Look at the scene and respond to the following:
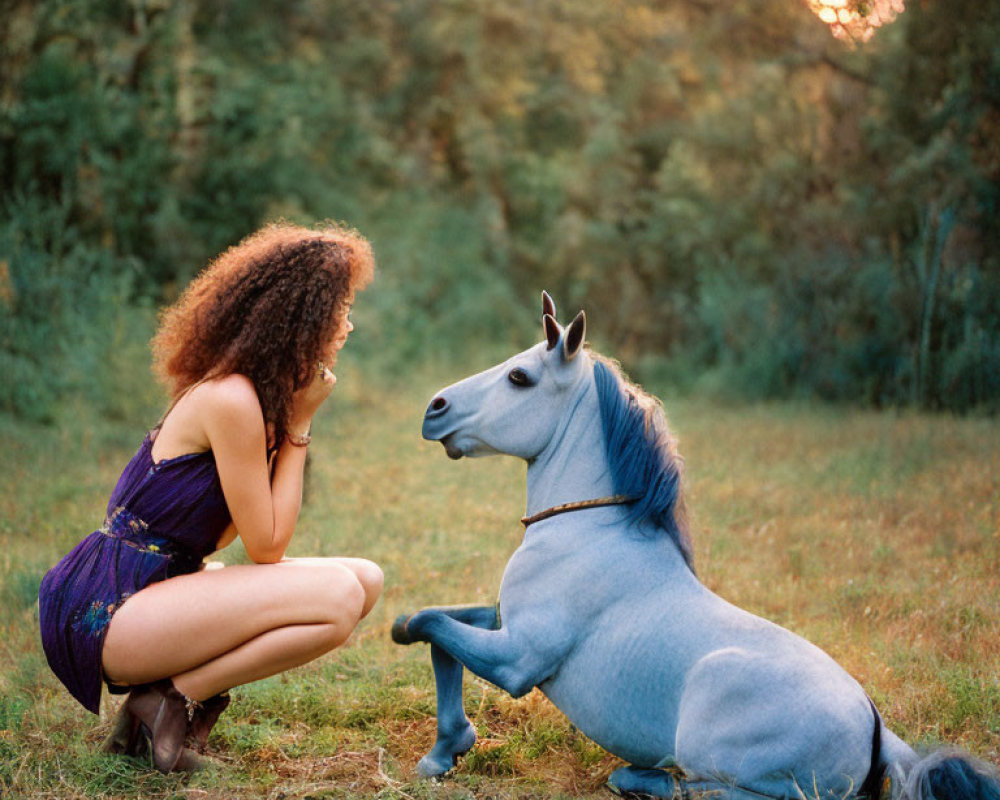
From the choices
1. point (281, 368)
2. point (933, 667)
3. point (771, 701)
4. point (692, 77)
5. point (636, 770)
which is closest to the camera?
point (771, 701)

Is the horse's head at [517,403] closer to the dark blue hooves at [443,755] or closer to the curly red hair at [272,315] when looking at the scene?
the curly red hair at [272,315]

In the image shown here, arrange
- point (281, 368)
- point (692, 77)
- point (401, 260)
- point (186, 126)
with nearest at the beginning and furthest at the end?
point (281, 368)
point (186, 126)
point (401, 260)
point (692, 77)

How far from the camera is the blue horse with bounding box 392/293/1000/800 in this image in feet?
8.40

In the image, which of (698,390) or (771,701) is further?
(698,390)

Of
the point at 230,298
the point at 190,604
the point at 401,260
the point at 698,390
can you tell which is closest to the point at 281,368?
the point at 230,298

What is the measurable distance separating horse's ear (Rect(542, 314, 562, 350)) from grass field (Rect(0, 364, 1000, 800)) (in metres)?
1.30

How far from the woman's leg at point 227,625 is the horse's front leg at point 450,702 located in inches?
11.0

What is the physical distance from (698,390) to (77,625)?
29.5 ft

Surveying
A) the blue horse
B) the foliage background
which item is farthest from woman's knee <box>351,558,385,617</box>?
the foliage background

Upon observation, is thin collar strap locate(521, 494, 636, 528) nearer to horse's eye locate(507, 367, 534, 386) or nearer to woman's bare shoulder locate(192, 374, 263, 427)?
horse's eye locate(507, 367, 534, 386)

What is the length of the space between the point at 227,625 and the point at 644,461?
4.15ft

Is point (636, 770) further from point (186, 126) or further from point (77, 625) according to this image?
point (186, 126)

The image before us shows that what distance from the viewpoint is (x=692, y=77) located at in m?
17.7

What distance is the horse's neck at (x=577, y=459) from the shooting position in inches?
118
